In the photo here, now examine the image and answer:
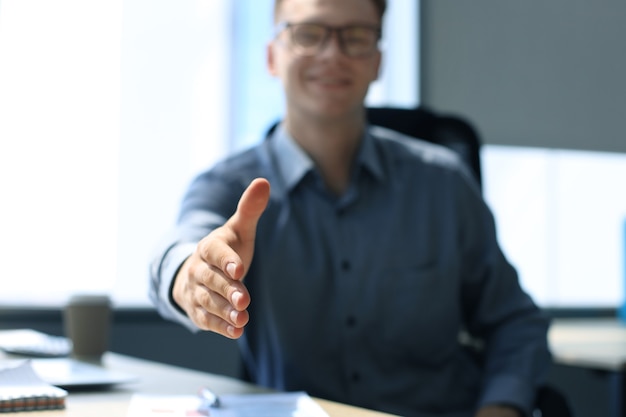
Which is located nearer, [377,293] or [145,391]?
[145,391]

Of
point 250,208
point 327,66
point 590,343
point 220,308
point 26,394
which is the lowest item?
point 590,343

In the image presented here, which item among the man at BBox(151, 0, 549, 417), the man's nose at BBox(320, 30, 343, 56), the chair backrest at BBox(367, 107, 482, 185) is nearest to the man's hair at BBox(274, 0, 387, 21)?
the man at BBox(151, 0, 549, 417)

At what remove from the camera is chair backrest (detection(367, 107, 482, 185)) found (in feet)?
6.75

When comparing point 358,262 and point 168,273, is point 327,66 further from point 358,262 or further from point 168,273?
point 168,273

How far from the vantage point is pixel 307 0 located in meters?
1.70

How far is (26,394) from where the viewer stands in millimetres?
1019

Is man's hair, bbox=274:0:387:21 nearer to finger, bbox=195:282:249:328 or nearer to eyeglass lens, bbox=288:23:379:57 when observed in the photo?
eyeglass lens, bbox=288:23:379:57

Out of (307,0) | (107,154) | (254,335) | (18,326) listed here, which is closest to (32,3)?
(107,154)

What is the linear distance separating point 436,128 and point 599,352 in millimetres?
704

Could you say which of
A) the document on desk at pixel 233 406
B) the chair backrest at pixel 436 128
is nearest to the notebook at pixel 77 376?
the document on desk at pixel 233 406

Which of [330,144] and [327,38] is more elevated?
[327,38]

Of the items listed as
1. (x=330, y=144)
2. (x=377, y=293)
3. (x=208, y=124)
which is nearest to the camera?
(x=377, y=293)

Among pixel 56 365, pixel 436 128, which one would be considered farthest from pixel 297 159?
pixel 56 365

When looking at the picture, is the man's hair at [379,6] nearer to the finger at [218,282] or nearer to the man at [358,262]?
the man at [358,262]
